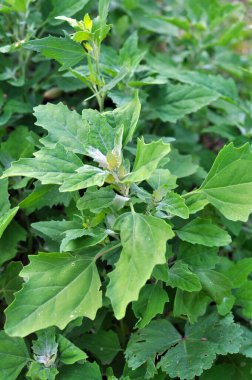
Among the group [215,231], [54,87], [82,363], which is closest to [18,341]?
[82,363]

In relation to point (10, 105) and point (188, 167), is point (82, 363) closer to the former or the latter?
point (188, 167)

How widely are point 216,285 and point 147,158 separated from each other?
0.47m

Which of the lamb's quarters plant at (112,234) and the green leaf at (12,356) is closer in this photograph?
the lamb's quarters plant at (112,234)

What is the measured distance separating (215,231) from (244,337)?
38 cm

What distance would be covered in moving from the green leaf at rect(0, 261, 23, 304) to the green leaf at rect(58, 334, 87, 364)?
26cm

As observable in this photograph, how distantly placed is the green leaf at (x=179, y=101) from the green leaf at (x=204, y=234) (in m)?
0.52

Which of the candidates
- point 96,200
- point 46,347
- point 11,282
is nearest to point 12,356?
point 46,347

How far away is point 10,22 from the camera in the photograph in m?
1.92

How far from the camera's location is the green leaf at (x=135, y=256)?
1.06 m

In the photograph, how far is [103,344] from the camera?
152cm

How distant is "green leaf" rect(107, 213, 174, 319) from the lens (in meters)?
1.06

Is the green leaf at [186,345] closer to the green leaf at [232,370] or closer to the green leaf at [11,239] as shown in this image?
the green leaf at [232,370]

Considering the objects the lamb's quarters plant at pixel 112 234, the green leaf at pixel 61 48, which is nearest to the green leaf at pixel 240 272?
the lamb's quarters plant at pixel 112 234

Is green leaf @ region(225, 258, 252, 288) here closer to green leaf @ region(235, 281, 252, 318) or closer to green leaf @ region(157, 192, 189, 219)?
green leaf @ region(235, 281, 252, 318)
